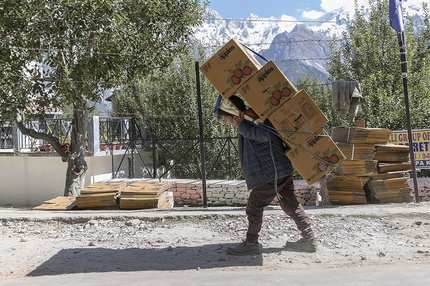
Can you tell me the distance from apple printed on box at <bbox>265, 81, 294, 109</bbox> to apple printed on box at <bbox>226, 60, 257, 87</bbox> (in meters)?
0.29

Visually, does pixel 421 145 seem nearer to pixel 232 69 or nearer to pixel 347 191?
pixel 347 191

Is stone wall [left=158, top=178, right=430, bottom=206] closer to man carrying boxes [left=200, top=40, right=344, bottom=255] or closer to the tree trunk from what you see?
the tree trunk

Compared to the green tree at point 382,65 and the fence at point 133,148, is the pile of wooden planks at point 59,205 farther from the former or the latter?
the green tree at point 382,65

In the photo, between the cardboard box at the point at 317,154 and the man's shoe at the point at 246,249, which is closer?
the cardboard box at the point at 317,154

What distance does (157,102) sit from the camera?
752 inches

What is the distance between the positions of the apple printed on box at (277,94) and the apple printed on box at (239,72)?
11.4 inches

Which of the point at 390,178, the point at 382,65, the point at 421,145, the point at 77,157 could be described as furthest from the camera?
the point at 382,65

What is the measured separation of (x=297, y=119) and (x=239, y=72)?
76 cm

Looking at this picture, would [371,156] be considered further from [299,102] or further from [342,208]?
[299,102]

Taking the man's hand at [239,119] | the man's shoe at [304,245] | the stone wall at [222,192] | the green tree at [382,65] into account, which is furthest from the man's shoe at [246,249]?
the green tree at [382,65]

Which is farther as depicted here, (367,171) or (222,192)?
(222,192)

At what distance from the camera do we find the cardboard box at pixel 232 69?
4.34 metres

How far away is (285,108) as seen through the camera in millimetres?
4301

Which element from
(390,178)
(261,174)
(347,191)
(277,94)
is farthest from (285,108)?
(390,178)
